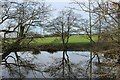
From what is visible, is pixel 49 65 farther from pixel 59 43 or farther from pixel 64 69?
pixel 59 43

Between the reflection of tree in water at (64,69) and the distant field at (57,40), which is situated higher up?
the distant field at (57,40)

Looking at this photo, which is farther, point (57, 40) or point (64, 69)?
point (57, 40)

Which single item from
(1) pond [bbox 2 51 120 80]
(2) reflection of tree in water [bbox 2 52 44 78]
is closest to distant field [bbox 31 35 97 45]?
(1) pond [bbox 2 51 120 80]

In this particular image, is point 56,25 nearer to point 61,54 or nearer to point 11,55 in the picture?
point 61,54

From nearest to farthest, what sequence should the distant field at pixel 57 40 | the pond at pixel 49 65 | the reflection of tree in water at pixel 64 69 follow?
the pond at pixel 49 65
the reflection of tree in water at pixel 64 69
the distant field at pixel 57 40

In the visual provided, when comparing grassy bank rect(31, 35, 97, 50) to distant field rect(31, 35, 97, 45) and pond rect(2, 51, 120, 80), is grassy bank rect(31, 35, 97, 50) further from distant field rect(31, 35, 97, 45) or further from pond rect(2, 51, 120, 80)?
pond rect(2, 51, 120, 80)

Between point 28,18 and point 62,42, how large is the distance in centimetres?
100

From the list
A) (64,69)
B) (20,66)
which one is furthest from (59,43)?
(20,66)

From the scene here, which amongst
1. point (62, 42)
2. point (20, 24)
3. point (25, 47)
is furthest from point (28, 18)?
point (62, 42)

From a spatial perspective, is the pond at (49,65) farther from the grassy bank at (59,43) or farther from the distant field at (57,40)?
the distant field at (57,40)

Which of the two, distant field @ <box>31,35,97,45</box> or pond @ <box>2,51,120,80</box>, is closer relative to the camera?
pond @ <box>2,51,120,80</box>

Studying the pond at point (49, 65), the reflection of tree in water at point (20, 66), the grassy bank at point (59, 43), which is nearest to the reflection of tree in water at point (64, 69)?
the pond at point (49, 65)

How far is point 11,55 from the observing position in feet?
16.2

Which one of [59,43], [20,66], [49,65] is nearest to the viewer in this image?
[20,66]
